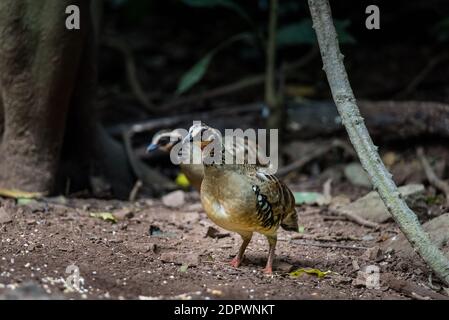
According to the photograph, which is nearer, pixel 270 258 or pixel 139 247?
pixel 270 258

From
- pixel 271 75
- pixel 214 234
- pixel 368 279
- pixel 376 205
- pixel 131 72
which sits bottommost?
pixel 368 279

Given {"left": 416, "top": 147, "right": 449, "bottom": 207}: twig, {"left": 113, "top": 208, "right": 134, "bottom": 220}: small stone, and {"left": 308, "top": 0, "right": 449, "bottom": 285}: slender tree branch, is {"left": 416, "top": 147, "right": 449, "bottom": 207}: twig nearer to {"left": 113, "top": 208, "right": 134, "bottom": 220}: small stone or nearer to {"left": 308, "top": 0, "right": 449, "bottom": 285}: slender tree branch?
{"left": 308, "top": 0, "right": 449, "bottom": 285}: slender tree branch

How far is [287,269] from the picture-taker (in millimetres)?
4613

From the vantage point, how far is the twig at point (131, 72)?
9.29 m

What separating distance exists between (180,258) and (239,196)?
2.01ft

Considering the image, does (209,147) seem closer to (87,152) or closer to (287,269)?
(287,269)

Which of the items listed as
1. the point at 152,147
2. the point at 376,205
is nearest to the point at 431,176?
the point at 376,205

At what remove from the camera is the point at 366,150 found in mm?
4223

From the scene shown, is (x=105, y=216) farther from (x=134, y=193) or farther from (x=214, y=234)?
(x=134, y=193)

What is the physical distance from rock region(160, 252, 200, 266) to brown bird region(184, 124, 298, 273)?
13.2 inches

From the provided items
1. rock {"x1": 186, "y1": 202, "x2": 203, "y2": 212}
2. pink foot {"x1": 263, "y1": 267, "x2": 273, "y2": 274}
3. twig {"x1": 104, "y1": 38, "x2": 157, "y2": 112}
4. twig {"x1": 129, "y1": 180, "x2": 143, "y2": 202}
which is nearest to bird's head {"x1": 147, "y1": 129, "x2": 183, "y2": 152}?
twig {"x1": 129, "y1": 180, "x2": 143, "y2": 202}

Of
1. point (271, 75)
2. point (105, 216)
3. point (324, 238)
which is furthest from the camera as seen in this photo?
point (271, 75)
